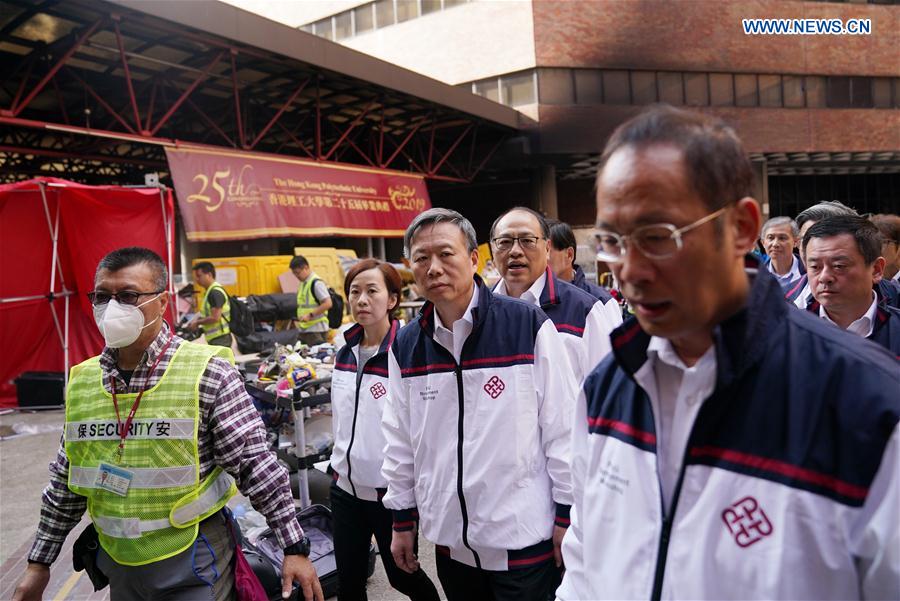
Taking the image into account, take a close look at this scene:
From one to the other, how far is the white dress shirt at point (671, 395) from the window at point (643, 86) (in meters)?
24.8

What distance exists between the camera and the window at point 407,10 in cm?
2611

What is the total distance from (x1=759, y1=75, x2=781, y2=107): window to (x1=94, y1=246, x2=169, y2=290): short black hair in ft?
91.5

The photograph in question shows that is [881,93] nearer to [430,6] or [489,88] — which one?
[489,88]

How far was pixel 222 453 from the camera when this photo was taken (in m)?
2.52

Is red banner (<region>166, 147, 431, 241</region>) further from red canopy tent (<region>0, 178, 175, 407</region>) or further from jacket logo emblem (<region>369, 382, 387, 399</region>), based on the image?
jacket logo emblem (<region>369, 382, 387, 399</region>)

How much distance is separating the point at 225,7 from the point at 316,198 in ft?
15.3

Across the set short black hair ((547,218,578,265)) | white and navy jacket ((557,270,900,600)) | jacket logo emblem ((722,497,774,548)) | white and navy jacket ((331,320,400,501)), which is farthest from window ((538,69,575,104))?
jacket logo emblem ((722,497,774,548))

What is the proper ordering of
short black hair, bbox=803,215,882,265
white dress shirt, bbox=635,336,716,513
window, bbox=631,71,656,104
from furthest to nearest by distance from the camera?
window, bbox=631,71,656,104 → short black hair, bbox=803,215,882,265 → white dress shirt, bbox=635,336,716,513

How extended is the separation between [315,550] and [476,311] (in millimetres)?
2515

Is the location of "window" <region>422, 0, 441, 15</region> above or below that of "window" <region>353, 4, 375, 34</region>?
below

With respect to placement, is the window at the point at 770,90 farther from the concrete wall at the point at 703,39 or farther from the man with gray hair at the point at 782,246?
the man with gray hair at the point at 782,246

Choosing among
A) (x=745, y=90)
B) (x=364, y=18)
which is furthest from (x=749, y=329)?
(x=364, y=18)

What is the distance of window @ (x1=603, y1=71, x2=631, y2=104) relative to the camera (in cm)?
2364

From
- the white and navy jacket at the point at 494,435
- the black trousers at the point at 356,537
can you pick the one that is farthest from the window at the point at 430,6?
the white and navy jacket at the point at 494,435
